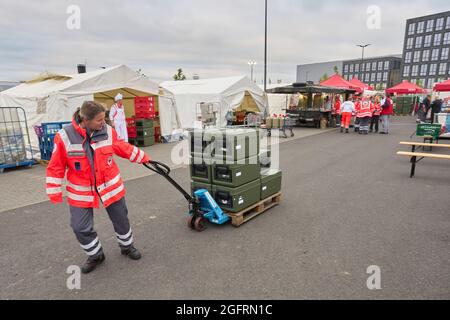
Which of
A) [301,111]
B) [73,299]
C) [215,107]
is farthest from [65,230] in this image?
[301,111]

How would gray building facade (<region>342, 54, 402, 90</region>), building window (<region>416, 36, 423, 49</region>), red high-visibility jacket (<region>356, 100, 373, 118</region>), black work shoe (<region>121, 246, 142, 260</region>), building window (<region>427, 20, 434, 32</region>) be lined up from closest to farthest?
black work shoe (<region>121, 246, 142, 260</region>) → red high-visibility jacket (<region>356, 100, 373, 118</region>) → building window (<region>427, 20, 434, 32</region>) → building window (<region>416, 36, 423, 49</region>) → gray building facade (<region>342, 54, 402, 90</region>)

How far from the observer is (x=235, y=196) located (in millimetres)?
4164

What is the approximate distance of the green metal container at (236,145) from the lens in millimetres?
4070

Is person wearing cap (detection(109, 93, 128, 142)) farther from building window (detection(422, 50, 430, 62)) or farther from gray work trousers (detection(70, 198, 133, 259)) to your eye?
building window (detection(422, 50, 430, 62))

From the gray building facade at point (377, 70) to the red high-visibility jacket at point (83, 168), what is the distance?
94.7 meters

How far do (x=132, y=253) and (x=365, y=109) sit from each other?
1409 centimetres

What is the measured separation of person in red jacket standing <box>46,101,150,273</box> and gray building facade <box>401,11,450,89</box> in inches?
3223

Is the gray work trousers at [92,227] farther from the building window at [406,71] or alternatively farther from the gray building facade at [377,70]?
the gray building facade at [377,70]

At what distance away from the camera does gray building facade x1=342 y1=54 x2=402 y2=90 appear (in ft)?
289

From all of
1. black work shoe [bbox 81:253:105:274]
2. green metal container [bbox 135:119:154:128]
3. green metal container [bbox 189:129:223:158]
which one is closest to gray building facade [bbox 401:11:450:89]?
green metal container [bbox 135:119:154:128]

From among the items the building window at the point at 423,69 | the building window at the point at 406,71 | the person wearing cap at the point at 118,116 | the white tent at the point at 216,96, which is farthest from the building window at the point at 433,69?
the person wearing cap at the point at 118,116
